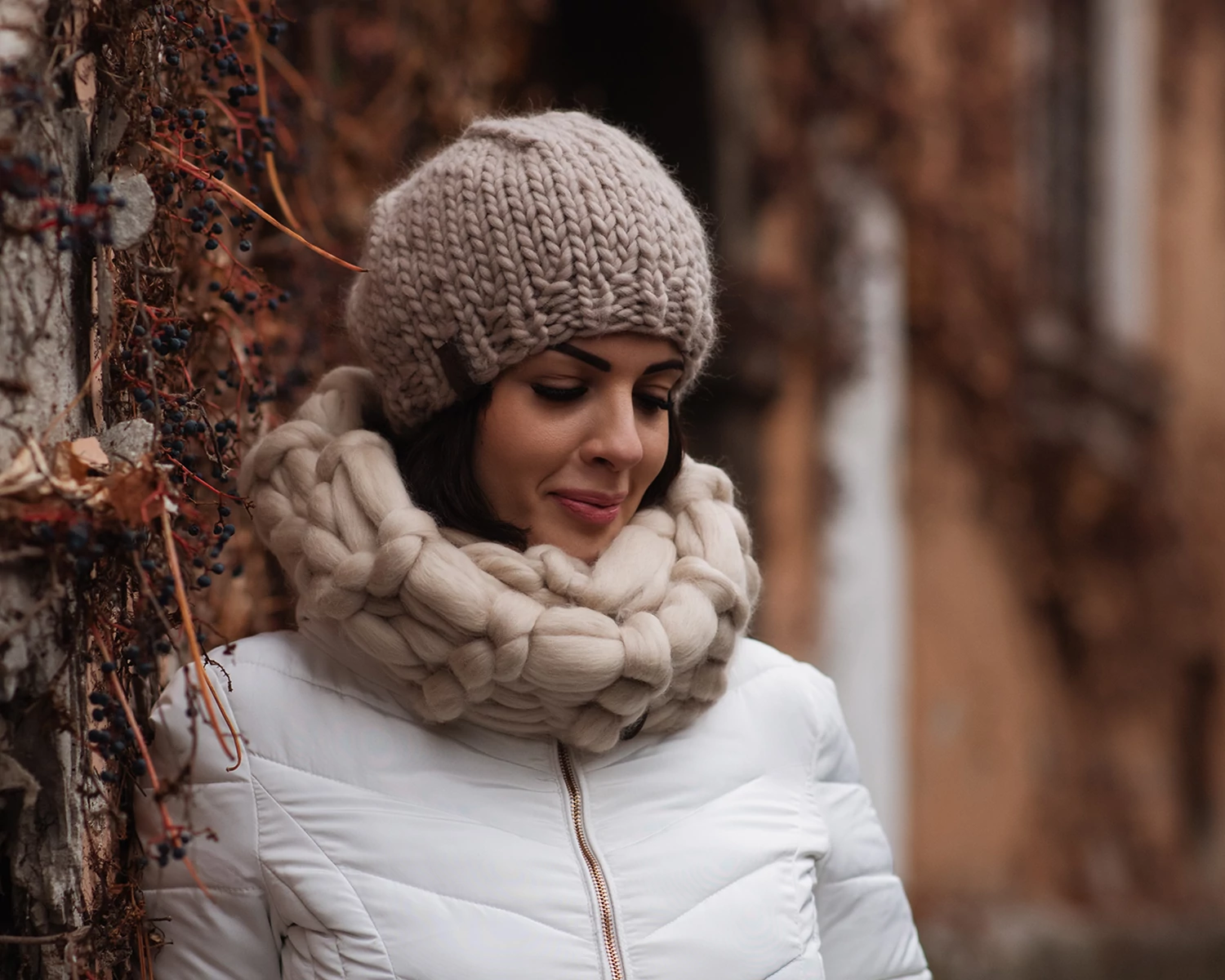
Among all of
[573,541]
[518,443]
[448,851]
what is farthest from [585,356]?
[448,851]

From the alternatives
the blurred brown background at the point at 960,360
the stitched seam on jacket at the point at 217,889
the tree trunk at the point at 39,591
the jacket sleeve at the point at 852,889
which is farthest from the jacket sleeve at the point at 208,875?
the blurred brown background at the point at 960,360

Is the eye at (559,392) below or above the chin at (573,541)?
above

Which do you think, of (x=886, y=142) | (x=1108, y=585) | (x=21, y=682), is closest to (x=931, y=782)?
(x=1108, y=585)

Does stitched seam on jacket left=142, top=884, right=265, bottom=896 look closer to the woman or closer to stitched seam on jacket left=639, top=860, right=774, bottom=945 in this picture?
the woman

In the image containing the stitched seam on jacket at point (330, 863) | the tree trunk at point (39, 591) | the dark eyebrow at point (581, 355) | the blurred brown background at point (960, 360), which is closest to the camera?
the tree trunk at point (39, 591)

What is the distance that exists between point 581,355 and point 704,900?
661 millimetres

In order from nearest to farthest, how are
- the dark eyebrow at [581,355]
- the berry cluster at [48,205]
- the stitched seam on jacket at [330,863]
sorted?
the berry cluster at [48,205]
the stitched seam on jacket at [330,863]
the dark eyebrow at [581,355]

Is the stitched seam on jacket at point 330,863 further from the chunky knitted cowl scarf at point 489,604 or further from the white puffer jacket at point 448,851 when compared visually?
the chunky knitted cowl scarf at point 489,604

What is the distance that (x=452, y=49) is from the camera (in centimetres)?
393

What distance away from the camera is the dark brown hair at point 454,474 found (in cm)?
181

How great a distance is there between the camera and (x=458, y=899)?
1679mm

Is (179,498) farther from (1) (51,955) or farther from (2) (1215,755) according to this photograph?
(2) (1215,755)

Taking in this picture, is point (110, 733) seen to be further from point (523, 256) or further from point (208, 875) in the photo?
point (523, 256)

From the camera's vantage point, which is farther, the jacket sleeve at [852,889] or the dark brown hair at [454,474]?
the jacket sleeve at [852,889]
